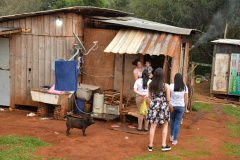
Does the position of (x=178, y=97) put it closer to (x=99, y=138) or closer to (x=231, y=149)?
(x=231, y=149)

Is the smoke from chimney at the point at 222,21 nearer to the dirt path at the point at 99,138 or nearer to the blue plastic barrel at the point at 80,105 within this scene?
the dirt path at the point at 99,138

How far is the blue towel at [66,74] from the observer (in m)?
9.33

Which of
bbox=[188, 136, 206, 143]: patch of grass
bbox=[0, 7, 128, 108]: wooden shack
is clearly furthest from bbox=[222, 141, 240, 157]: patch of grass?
bbox=[0, 7, 128, 108]: wooden shack

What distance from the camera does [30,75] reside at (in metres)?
10.9

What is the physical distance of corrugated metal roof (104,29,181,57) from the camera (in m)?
8.78

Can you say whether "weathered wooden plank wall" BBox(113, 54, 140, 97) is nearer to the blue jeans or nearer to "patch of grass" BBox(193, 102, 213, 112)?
the blue jeans

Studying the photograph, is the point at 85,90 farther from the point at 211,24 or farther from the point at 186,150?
the point at 211,24

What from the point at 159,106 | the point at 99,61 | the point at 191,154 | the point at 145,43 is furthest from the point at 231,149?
the point at 99,61

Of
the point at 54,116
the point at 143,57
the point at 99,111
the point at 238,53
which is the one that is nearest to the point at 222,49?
the point at 238,53

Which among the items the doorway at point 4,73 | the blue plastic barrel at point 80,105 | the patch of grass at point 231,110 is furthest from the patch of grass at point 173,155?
the doorway at point 4,73

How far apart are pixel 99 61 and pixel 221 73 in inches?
329

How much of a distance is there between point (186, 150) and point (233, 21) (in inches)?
624

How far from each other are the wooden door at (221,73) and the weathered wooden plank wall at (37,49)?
8.72 metres

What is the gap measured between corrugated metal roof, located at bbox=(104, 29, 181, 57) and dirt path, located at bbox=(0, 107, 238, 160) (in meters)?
2.45
